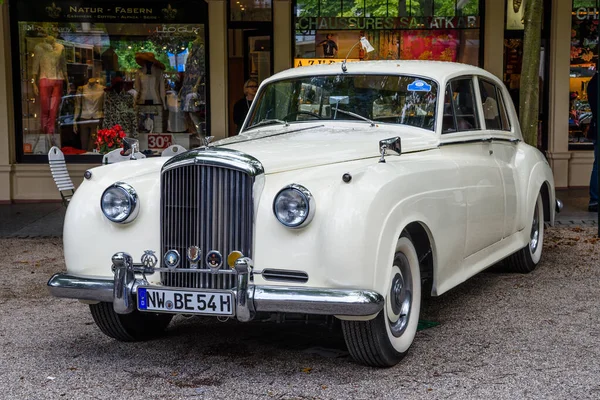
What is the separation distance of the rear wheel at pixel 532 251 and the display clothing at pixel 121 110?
23.0 feet

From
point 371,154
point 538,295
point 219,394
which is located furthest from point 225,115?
point 219,394

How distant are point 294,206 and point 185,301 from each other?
75cm

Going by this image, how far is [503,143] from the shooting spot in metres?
7.09

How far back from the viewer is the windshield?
6105 millimetres

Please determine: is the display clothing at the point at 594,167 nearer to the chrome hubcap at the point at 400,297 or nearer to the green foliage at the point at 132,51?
the green foliage at the point at 132,51

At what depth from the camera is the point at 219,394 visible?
4.59m

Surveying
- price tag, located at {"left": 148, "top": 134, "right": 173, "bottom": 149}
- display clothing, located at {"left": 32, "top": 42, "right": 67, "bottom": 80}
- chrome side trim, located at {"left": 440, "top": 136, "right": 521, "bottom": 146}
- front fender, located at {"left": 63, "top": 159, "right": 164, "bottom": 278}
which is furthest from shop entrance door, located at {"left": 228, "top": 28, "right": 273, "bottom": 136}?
front fender, located at {"left": 63, "top": 159, "right": 164, "bottom": 278}

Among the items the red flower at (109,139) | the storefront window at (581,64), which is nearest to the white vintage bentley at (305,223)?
the red flower at (109,139)

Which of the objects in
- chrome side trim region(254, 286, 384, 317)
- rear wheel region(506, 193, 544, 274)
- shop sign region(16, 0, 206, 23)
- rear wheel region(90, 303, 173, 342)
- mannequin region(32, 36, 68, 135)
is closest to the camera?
chrome side trim region(254, 286, 384, 317)

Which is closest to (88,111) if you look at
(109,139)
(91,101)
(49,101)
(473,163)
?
(91,101)

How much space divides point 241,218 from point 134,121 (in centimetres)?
884

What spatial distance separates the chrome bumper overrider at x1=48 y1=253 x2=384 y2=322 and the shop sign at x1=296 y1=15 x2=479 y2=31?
8.85 metres

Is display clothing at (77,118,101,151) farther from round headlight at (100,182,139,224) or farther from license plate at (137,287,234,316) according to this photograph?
A: license plate at (137,287,234,316)

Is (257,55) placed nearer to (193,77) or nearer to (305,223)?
(193,77)
